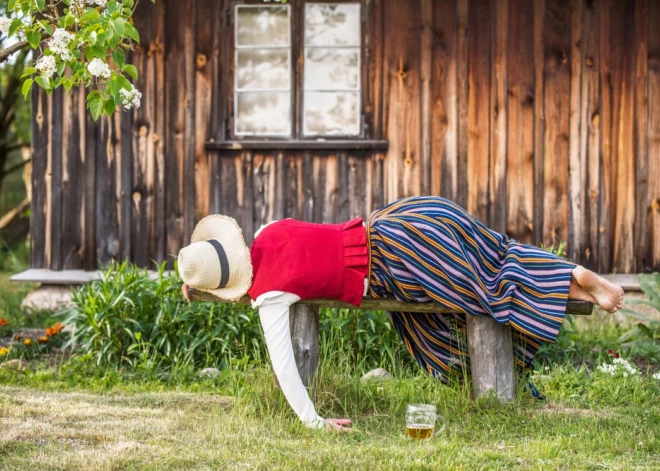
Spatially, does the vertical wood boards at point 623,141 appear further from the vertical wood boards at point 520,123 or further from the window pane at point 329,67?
the window pane at point 329,67

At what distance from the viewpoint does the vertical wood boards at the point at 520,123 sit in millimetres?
7051

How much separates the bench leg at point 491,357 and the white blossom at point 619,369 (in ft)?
3.57

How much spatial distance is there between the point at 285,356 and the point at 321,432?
40 cm

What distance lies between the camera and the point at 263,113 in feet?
23.6

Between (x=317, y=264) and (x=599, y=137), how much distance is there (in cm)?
408

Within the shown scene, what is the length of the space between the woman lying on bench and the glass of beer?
0.34 metres

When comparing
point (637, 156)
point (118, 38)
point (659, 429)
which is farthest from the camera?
point (637, 156)

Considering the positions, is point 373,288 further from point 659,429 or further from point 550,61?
point 550,61

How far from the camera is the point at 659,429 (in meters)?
3.89

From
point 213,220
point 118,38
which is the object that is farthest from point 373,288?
point 118,38

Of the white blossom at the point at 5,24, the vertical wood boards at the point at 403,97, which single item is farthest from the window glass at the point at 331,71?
the white blossom at the point at 5,24

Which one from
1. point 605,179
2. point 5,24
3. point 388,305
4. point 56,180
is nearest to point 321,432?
point 388,305

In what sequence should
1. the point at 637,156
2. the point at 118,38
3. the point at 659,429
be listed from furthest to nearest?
1. the point at 637,156
2. the point at 659,429
3. the point at 118,38

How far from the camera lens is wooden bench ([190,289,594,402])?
4145 mm
